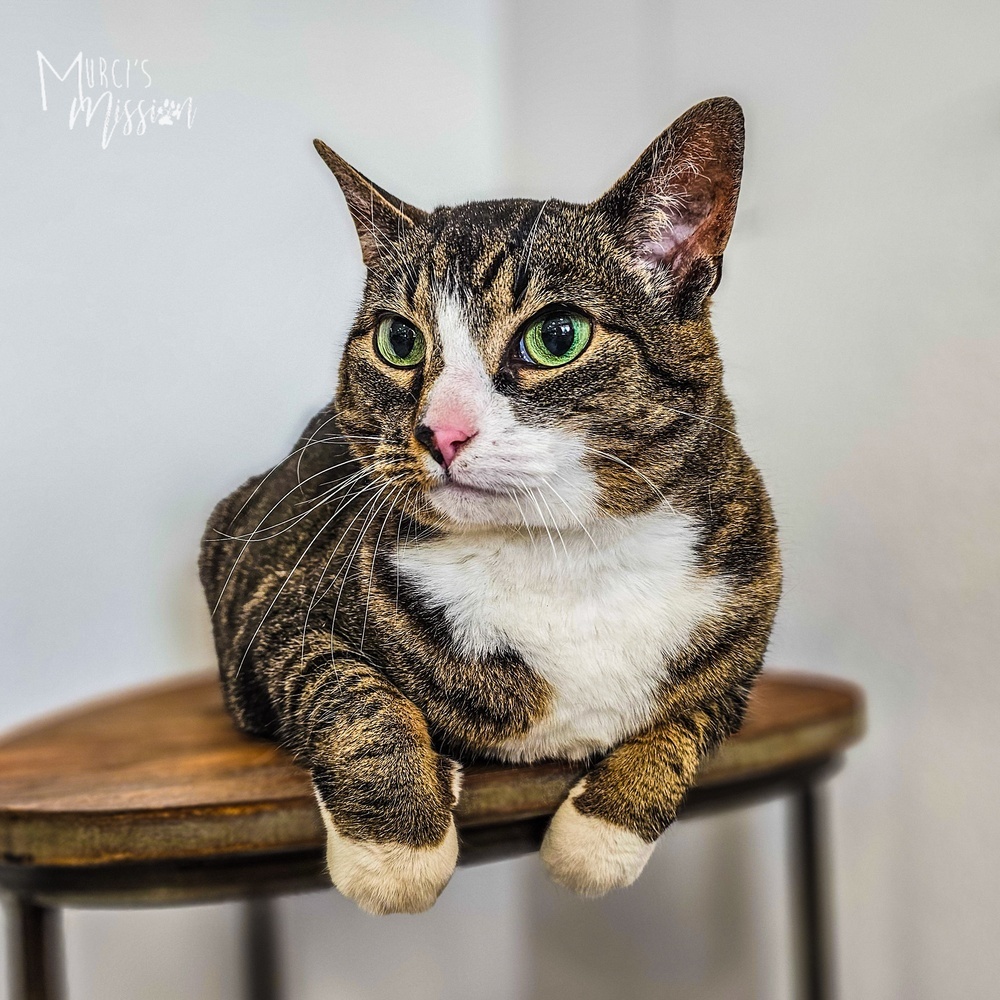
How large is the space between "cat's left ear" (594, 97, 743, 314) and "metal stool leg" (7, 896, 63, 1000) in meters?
0.51

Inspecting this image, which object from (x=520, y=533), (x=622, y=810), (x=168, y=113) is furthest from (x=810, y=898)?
(x=168, y=113)

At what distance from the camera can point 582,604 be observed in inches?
19.1

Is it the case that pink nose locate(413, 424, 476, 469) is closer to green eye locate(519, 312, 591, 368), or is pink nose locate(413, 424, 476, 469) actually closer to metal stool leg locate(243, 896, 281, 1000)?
green eye locate(519, 312, 591, 368)

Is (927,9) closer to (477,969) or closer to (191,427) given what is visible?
(191,427)

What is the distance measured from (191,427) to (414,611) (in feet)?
0.54

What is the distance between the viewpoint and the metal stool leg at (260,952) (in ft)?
3.25

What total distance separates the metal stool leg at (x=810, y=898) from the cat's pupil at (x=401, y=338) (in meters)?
0.52

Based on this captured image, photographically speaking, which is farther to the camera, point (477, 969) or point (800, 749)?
point (477, 969)

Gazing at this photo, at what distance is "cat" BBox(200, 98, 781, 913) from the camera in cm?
43

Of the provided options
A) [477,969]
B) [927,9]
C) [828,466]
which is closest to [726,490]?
[828,466]

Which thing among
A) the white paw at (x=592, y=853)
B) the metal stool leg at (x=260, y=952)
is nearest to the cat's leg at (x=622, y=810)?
the white paw at (x=592, y=853)

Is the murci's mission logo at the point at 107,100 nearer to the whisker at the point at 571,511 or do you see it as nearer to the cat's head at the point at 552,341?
the cat's head at the point at 552,341

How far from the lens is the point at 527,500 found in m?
0.44

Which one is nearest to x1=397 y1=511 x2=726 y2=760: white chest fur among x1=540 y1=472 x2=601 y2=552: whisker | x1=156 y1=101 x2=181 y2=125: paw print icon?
x1=540 y1=472 x2=601 y2=552: whisker
